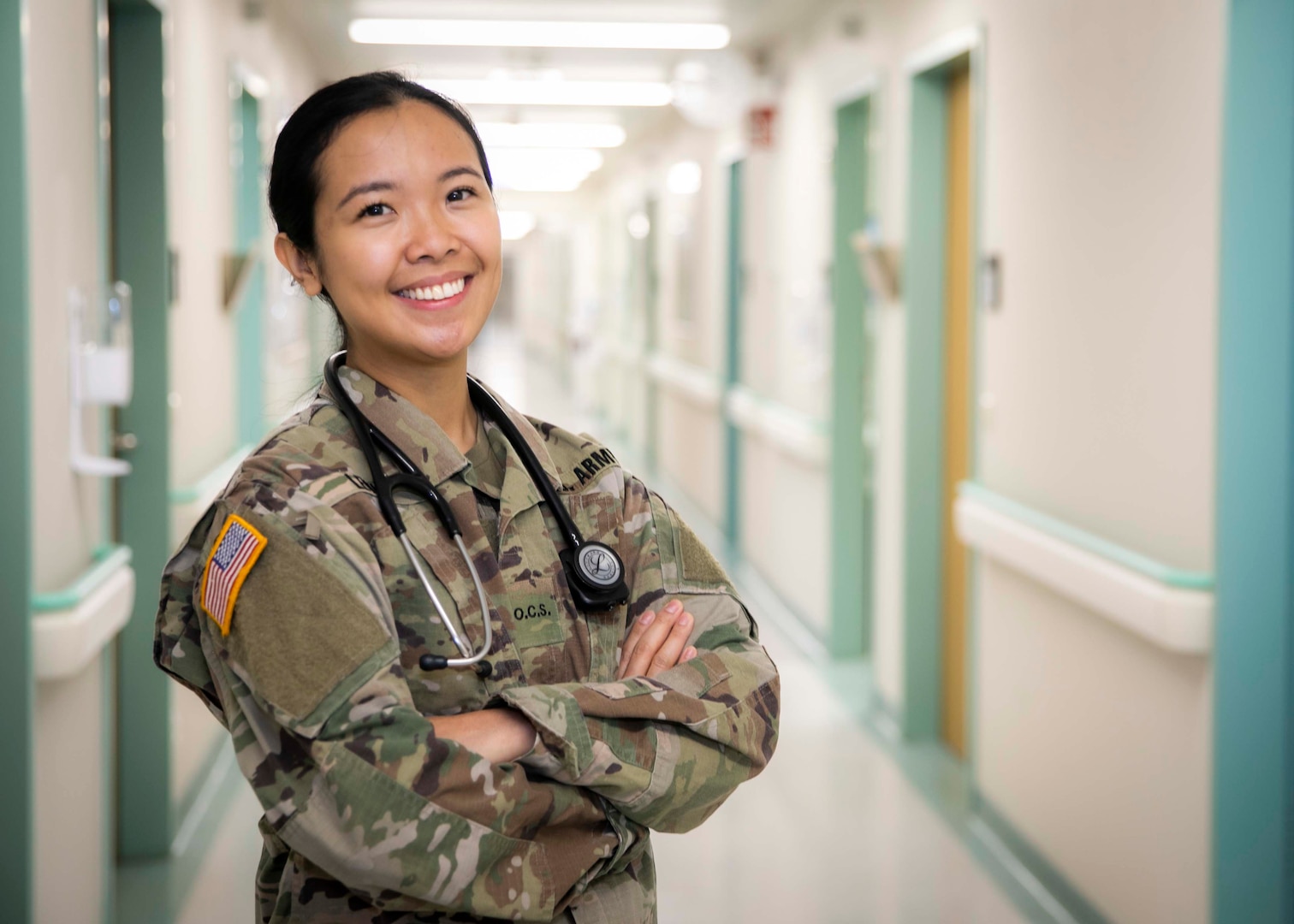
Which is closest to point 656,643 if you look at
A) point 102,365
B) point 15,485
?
point 15,485

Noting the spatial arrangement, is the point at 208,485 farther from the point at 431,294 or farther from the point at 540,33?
the point at 540,33

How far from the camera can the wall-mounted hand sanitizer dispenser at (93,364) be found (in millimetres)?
2791

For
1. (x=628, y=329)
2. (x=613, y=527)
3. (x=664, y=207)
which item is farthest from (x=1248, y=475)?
(x=628, y=329)

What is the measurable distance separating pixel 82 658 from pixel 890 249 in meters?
3.39

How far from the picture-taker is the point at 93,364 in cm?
286

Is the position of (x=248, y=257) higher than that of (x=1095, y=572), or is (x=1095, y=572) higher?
(x=248, y=257)

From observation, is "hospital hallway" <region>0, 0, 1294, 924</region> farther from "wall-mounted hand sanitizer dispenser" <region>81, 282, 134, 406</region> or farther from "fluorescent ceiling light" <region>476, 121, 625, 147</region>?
"fluorescent ceiling light" <region>476, 121, 625, 147</region>

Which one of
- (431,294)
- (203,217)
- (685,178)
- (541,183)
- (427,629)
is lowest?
(427,629)

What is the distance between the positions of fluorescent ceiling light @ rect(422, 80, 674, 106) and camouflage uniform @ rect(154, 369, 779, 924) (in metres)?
6.88

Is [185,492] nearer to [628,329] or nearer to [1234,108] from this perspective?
[1234,108]

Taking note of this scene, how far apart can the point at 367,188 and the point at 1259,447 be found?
1.83 m

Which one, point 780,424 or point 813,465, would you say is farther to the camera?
point 780,424

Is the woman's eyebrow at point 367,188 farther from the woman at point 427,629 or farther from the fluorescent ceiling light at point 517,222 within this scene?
the fluorescent ceiling light at point 517,222

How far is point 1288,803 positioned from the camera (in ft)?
Answer: 8.19
